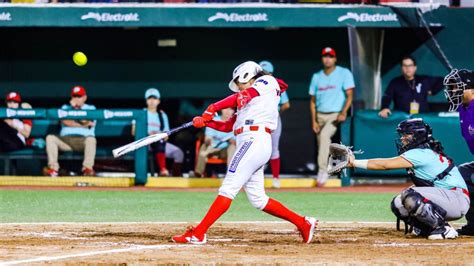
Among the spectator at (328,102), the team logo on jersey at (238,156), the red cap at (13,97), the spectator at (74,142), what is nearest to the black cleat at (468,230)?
the team logo on jersey at (238,156)

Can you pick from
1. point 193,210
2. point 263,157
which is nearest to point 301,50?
point 193,210

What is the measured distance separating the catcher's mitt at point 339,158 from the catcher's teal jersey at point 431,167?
1.79 feet

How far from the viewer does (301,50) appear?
1678 centimetres

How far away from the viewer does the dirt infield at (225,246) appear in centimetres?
736

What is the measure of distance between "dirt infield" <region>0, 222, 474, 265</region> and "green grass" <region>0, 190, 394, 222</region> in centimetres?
91

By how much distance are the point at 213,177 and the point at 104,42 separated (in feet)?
9.54

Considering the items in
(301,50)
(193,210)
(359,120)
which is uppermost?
(301,50)

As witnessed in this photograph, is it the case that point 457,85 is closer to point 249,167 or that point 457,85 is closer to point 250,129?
point 250,129

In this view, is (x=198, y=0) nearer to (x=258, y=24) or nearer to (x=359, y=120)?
(x=258, y=24)

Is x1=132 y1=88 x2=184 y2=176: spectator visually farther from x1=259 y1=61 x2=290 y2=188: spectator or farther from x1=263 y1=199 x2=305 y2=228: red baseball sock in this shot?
x1=263 y1=199 x2=305 y2=228: red baseball sock

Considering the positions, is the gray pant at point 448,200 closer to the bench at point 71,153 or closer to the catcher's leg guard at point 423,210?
the catcher's leg guard at point 423,210

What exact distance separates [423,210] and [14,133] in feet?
26.3

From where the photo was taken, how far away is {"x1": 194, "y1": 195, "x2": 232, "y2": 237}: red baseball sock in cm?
827

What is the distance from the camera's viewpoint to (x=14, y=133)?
15164 mm
